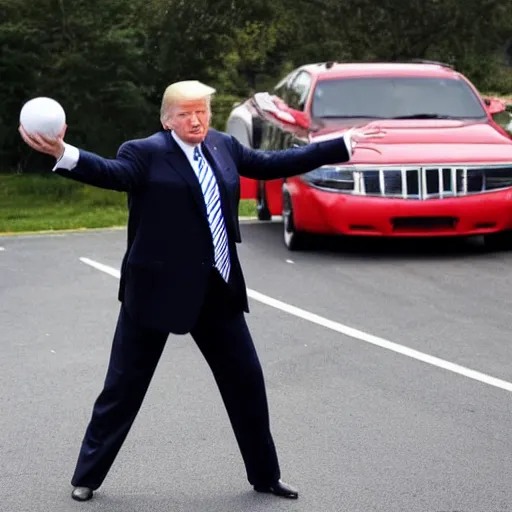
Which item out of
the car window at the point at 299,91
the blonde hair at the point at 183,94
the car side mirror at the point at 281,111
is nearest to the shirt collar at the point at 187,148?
the blonde hair at the point at 183,94

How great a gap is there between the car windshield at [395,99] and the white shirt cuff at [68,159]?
8.12m

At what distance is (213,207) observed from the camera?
5.09 m

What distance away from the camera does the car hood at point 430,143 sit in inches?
455

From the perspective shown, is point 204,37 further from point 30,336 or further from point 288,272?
point 30,336

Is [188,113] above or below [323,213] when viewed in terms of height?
above

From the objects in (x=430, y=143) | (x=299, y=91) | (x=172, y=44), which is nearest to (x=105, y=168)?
(x=430, y=143)

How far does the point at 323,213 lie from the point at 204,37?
449 inches

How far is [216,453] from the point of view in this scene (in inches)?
235

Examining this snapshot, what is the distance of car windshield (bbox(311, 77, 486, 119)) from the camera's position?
1280 centimetres

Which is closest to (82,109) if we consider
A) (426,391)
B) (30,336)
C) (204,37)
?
(204,37)

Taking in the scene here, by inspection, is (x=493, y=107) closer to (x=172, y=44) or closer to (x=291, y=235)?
(x=291, y=235)

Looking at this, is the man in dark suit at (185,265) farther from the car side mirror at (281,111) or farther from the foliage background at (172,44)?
the foliage background at (172,44)

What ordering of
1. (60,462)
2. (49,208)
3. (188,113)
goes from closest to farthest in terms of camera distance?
(188,113) < (60,462) < (49,208)

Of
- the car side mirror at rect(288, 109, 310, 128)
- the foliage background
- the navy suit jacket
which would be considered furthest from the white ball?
the foliage background
